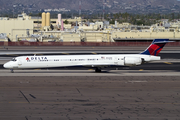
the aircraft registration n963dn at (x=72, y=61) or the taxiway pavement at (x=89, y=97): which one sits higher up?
the aircraft registration n963dn at (x=72, y=61)

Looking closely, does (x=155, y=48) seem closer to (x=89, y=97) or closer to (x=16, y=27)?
(x=89, y=97)

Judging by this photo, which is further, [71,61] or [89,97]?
[71,61]

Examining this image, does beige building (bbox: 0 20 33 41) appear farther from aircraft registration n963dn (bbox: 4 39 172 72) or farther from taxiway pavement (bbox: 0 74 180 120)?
taxiway pavement (bbox: 0 74 180 120)

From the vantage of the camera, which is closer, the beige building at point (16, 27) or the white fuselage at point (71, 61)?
the white fuselage at point (71, 61)

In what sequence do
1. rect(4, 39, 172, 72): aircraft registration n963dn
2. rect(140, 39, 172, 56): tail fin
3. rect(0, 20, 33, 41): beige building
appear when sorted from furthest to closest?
rect(0, 20, 33, 41): beige building, rect(140, 39, 172, 56): tail fin, rect(4, 39, 172, 72): aircraft registration n963dn

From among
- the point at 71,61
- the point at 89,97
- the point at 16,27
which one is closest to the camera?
the point at 89,97

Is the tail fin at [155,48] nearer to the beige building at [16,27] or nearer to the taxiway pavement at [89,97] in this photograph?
the taxiway pavement at [89,97]

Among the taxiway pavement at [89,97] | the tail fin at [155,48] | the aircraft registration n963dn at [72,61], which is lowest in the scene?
the taxiway pavement at [89,97]

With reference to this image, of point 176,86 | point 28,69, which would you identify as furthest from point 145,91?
point 28,69

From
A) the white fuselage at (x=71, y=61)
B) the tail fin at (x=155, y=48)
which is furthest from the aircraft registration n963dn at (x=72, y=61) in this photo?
the tail fin at (x=155, y=48)

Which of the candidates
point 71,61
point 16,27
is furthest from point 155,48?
point 16,27

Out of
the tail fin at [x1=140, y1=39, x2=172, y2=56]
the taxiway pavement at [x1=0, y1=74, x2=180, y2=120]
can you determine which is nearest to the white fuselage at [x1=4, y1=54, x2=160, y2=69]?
the tail fin at [x1=140, y1=39, x2=172, y2=56]

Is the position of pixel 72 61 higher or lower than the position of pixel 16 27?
lower

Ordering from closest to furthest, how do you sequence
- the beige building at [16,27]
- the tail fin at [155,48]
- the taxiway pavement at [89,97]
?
the taxiway pavement at [89,97], the tail fin at [155,48], the beige building at [16,27]
